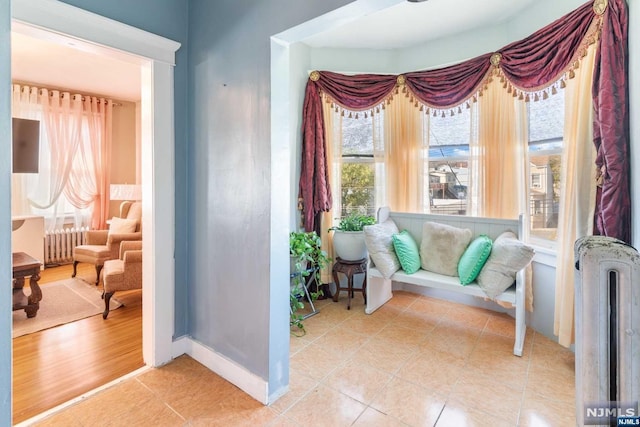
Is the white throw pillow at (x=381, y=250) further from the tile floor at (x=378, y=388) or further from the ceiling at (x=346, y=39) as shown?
the ceiling at (x=346, y=39)

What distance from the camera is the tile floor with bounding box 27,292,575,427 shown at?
1.64 m

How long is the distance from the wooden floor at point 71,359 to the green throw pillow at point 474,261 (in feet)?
7.85

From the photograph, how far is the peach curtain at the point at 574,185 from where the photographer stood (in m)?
2.02

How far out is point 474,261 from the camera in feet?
8.11

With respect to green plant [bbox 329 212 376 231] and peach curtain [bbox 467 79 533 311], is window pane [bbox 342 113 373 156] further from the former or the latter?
peach curtain [bbox 467 79 533 311]

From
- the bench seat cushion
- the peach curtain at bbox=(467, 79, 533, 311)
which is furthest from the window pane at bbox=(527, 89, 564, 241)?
the bench seat cushion

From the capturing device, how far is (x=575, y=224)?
2107 mm

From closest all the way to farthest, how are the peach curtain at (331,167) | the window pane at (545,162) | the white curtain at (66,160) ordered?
the window pane at (545,162)
the peach curtain at (331,167)
the white curtain at (66,160)

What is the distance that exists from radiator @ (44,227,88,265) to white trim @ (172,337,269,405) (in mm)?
3717

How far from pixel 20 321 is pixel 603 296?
12.8 feet

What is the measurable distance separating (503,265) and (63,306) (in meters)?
3.90

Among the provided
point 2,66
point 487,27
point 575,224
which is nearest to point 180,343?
point 2,66

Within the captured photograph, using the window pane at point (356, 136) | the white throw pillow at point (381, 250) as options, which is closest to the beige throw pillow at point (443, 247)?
the white throw pillow at point (381, 250)

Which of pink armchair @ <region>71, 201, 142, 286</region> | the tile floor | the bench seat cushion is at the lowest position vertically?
the tile floor
